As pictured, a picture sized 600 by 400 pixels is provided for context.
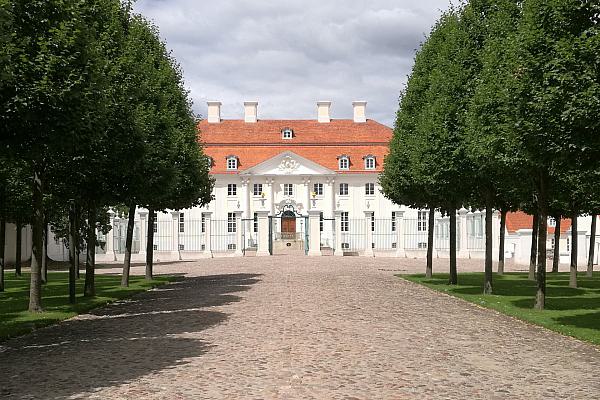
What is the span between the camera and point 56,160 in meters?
16.7

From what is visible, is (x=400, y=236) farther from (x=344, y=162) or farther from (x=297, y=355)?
(x=297, y=355)

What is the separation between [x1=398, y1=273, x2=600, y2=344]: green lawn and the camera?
45.0ft

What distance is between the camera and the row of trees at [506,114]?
12.0 metres

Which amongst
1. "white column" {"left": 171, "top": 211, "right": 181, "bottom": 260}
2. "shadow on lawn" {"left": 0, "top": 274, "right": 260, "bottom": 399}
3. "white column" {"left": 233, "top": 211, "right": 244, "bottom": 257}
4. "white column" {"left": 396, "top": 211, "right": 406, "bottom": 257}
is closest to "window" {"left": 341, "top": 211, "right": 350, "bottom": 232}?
"white column" {"left": 233, "top": 211, "right": 244, "bottom": 257}

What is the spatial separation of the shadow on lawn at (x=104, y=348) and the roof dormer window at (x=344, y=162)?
50.1 meters

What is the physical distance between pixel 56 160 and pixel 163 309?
431 centimetres

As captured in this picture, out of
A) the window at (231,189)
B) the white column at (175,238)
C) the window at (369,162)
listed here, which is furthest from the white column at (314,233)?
the window at (231,189)

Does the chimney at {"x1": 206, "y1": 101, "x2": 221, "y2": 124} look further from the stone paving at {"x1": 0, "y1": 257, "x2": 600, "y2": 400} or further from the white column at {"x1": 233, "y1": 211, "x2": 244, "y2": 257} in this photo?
the stone paving at {"x1": 0, "y1": 257, "x2": 600, "y2": 400}

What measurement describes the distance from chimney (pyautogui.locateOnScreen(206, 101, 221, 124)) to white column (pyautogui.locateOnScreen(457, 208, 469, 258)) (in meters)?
33.1

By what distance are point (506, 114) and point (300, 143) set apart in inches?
2152

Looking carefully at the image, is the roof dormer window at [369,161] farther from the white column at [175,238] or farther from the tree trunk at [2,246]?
the tree trunk at [2,246]

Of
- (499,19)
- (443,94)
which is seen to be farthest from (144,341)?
(443,94)

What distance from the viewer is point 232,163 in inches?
2660

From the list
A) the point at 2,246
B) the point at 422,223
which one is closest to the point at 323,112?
the point at 422,223
